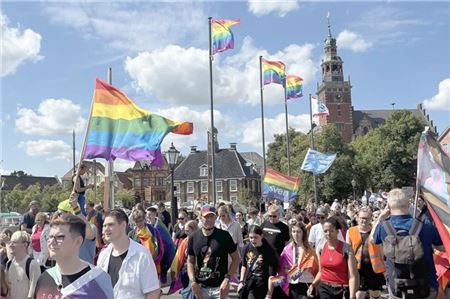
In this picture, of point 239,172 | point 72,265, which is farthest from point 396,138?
point 72,265

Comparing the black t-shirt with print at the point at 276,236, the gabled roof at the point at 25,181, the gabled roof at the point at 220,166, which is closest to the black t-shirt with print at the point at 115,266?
the black t-shirt with print at the point at 276,236

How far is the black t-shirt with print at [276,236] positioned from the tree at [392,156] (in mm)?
67162

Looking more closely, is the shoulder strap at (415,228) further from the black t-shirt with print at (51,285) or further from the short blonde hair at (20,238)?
the short blonde hair at (20,238)

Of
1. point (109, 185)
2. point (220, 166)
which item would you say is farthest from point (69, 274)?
point (220, 166)

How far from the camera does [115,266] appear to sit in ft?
15.0

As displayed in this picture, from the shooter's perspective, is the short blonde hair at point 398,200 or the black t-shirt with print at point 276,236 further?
the black t-shirt with print at point 276,236

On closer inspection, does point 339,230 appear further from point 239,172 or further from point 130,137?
point 239,172

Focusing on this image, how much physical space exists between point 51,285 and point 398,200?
3667 mm

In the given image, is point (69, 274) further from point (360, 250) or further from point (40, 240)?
point (40, 240)

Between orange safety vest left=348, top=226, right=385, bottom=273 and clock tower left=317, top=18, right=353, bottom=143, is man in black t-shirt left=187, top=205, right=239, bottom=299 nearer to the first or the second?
orange safety vest left=348, top=226, right=385, bottom=273

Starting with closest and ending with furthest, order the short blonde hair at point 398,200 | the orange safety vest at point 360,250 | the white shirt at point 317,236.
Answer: the short blonde hair at point 398,200, the orange safety vest at point 360,250, the white shirt at point 317,236

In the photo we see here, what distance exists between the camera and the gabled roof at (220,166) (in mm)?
90125

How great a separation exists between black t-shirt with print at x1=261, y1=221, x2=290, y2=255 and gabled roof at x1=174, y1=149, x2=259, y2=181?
7892 cm

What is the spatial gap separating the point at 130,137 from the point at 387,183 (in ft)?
Result: 223
